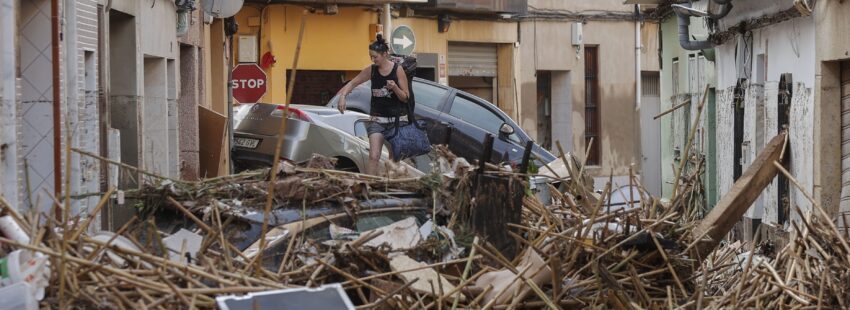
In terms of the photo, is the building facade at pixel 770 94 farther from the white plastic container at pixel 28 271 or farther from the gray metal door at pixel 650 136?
the gray metal door at pixel 650 136

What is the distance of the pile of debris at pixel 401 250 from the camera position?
672 cm

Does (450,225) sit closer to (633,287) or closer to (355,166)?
(633,287)

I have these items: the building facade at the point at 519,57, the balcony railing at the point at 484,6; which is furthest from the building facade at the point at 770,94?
the balcony railing at the point at 484,6

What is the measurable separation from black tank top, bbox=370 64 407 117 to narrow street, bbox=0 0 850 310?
0.05ft

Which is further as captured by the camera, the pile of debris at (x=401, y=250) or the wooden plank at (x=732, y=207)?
the wooden plank at (x=732, y=207)

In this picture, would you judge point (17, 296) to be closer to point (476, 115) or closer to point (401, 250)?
point (401, 250)

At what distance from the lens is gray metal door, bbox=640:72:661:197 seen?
1183 inches

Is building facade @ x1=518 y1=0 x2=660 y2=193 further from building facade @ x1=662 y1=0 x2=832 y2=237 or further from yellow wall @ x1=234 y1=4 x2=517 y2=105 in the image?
building facade @ x1=662 y1=0 x2=832 y2=237

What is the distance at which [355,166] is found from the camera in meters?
18.0

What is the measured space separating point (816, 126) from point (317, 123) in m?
6.66

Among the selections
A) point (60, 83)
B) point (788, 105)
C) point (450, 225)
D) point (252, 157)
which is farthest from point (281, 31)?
point (450, 225)

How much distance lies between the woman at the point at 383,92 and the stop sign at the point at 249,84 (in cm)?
799

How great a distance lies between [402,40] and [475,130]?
24.6ft

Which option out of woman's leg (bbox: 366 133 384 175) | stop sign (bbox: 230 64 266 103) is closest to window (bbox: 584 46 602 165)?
stop sign (bbox: 230 64 266 103)
